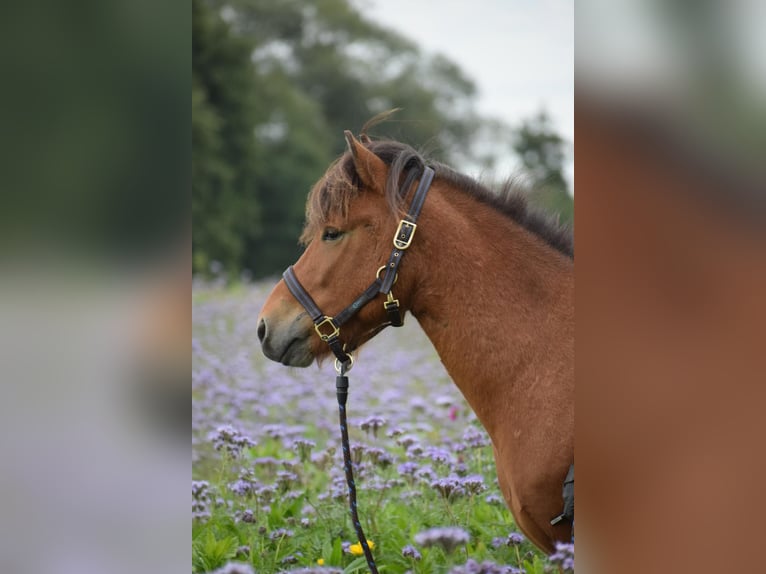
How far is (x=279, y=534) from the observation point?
375 cm

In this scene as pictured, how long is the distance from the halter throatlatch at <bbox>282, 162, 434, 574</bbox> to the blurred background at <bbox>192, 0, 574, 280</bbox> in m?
0.60

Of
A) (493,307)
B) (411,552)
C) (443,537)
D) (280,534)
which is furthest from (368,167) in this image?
(280,534)

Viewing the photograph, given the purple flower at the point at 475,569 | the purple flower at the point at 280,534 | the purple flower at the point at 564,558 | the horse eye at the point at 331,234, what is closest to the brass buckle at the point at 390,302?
the horse eye at the point at 331,234

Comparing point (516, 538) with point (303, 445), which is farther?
point (303, 445)

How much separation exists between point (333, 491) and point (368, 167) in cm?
201

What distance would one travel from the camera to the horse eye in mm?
3075

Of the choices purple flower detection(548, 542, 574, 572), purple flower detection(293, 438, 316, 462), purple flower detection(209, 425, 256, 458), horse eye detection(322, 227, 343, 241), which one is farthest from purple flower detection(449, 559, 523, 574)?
purple flower detection(293, 438, 316, 462)

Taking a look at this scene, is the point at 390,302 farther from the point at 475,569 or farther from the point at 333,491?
the point at 333,491

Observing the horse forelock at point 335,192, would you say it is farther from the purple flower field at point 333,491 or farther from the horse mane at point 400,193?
the purple flower field at point 333,491

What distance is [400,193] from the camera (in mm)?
3031
